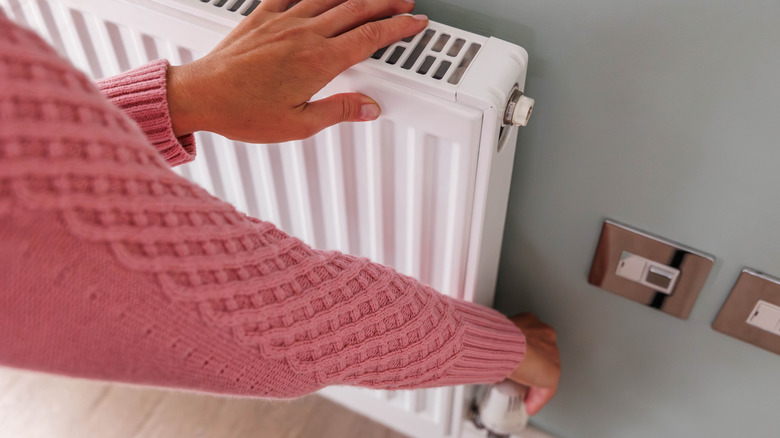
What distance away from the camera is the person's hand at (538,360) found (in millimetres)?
769

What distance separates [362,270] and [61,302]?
23 cm

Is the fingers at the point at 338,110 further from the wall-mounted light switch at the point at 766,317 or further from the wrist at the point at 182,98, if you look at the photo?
the wall-mounted light switch at the point at 766,317

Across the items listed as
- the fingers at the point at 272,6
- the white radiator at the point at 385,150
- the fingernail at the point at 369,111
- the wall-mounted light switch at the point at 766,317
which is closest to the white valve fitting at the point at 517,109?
the white radiator at the point at 385,150

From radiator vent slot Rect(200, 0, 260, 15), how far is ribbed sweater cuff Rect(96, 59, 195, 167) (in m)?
0.08

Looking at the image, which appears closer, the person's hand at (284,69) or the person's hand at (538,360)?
the person's hand at (284,69)

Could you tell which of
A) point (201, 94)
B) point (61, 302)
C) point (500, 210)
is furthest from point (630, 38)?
point (61, 302)

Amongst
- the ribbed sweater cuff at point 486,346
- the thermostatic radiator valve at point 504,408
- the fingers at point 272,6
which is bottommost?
the thermostatic radiator valve at point 504,408

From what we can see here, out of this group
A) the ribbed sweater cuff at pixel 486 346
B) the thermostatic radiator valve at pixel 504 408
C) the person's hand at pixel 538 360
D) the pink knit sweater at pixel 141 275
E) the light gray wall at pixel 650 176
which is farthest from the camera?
the thermostatic radiator valve at pixel 504 408

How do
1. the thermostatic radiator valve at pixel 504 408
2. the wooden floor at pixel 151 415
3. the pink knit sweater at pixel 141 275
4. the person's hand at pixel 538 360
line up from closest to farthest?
the pink knit sweater at pixel 141 275
the person's hand at pixel 538 360
the thermostatic radiator valve at pixel 504 408
the wooden floor at pixel 151 415

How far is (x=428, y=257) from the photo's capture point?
712 millimetres

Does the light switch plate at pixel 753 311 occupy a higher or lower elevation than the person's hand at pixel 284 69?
lower

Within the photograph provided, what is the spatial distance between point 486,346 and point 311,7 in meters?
0.37

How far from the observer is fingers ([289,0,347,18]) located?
1.82 feet

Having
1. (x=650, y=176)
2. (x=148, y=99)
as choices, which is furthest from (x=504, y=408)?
(x=148, y=99)
